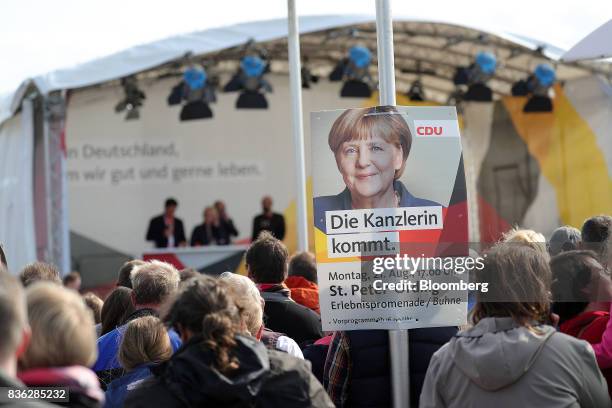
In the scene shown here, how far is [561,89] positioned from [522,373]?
1242 centimetres

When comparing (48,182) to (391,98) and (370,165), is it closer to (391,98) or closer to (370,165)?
(391,98)

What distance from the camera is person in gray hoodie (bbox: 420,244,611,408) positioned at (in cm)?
288

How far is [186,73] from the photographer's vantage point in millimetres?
13406

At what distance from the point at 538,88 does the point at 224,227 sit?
531 centimetres

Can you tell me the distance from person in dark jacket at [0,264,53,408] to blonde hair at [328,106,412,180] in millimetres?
1858

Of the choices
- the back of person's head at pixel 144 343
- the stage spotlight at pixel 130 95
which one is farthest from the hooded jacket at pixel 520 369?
the stage spotlight at pixel 130 95

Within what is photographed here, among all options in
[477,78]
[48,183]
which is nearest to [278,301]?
[48,183]

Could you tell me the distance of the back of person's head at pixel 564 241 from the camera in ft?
15.6

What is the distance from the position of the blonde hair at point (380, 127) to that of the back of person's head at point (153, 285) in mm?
1125

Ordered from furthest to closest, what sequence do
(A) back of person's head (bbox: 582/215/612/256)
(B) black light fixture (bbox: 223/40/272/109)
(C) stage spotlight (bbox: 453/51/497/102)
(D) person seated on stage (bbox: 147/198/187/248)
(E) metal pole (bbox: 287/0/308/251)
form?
(D) person seated on stage (bbox: 147/198/187/248) < (C) stage spotlight (bbox: 453/51/497/102) < (B) black light fixture (bbox: 223/40/272/109) < (E) metal pole (bbox: 287/0/308/251) < (A) back of person's head (bbox: 582/215/612/256)

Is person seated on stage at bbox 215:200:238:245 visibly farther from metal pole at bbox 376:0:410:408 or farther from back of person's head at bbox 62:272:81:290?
metal pole at bbox 376:0:410:408

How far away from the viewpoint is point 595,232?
4711 millimetres

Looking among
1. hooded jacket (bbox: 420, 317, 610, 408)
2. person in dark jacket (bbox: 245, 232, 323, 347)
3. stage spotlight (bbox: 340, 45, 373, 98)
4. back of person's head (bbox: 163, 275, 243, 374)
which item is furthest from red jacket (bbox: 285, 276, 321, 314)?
stage spotlight (bbox: 340, 45, 373, 98)

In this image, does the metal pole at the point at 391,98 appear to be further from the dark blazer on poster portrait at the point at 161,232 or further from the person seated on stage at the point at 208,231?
the person seated on stage at the point at 208,231
